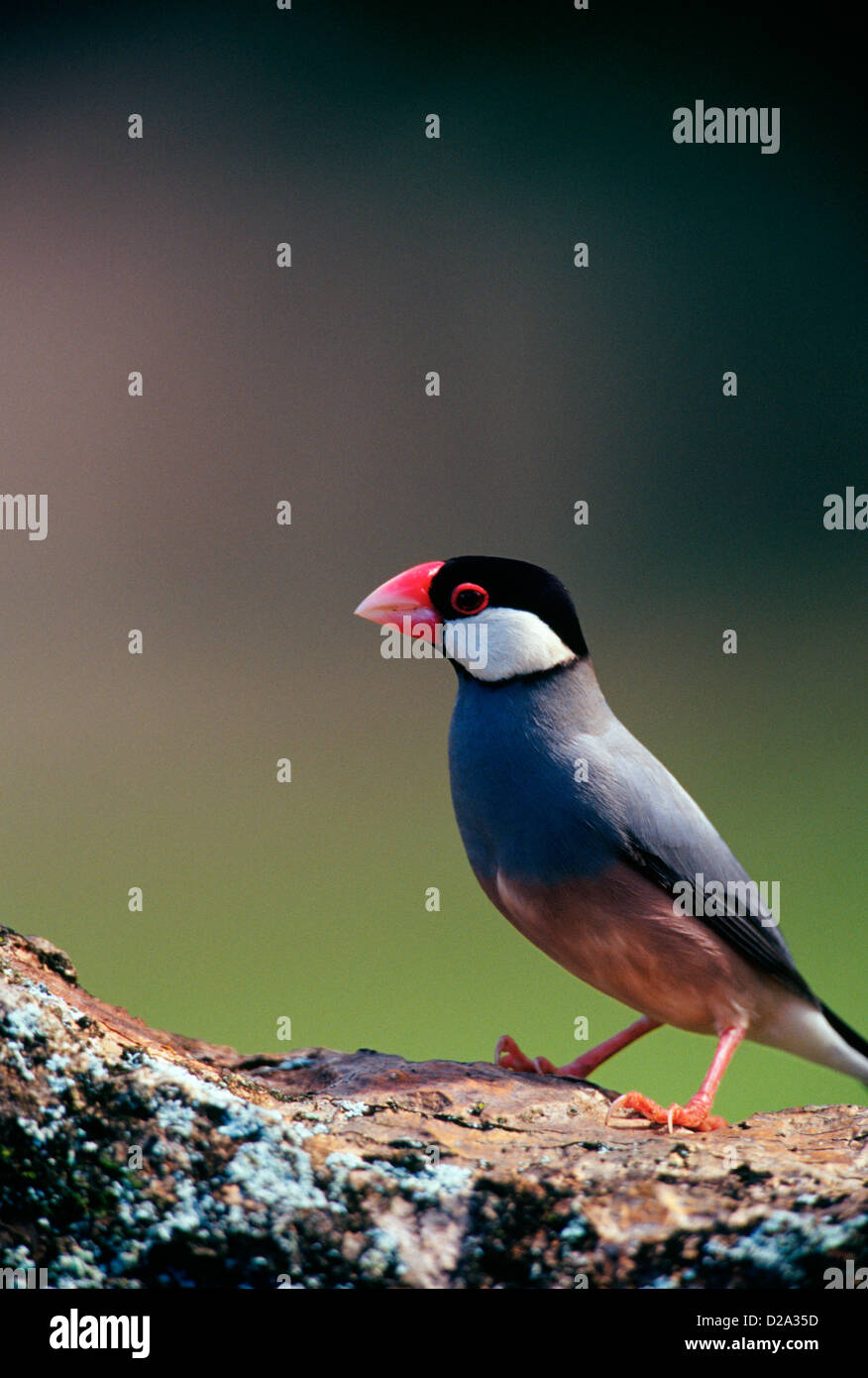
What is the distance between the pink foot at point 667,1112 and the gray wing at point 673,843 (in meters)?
0.29

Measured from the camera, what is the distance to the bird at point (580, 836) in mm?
1923

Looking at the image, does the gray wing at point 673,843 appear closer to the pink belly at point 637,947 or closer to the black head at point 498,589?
the pink belly at point 637,947

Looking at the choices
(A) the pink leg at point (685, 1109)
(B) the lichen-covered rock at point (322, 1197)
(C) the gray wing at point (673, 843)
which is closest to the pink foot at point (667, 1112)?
(A) the pink leg at point (685, 1109)

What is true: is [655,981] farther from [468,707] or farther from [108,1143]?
[108,1143]

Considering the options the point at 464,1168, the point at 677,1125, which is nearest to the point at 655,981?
the point at 677,1125

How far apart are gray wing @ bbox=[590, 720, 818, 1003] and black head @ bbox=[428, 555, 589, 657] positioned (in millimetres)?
227

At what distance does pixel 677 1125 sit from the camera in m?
1.75

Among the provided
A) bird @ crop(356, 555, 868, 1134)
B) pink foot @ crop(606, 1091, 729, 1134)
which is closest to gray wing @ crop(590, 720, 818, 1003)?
bird @ crop(356, 555, 868, 1134)

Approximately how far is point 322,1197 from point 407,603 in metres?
0.93

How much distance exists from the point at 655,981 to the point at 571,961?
0.13 metres

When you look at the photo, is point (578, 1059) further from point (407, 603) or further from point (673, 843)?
point (407, 603)

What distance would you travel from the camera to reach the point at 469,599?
202 cm

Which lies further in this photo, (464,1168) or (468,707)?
(468,707)

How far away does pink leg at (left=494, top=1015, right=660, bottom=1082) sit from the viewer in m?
2.03
